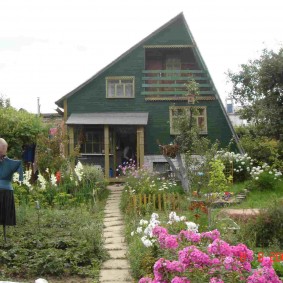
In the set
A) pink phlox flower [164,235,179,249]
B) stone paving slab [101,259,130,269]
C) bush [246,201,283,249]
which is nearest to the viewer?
pink phlox flower [164,235,179,249]

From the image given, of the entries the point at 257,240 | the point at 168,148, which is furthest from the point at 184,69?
the point at 257,240

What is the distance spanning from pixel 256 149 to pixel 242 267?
53.6 feet

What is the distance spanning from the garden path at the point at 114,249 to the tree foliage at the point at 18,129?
17.7 ft

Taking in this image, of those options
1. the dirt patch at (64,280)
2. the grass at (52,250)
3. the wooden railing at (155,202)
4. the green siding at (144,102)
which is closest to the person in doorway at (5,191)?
the grass at (52,250)

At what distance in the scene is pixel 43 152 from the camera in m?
16.5

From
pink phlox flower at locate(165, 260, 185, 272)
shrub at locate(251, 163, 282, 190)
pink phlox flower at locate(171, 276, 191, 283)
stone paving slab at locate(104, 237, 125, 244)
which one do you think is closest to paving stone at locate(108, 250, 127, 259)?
stone paving slab at locate(104, 237, 125, 244)

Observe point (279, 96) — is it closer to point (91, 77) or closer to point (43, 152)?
point (91, 77)

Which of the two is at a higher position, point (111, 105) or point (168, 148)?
point (111, 105)

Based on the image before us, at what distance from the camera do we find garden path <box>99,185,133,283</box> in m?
7.35

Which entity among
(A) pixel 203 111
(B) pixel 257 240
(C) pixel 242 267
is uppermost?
(A) pixel 203 111

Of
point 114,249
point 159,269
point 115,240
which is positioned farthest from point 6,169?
point 159,269

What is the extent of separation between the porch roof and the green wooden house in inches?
1.6

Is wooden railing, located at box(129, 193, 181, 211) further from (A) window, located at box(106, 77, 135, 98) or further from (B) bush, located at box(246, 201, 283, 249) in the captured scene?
(A) window, located at box(106, 77, 135, 98)

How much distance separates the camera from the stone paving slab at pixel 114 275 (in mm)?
7173
